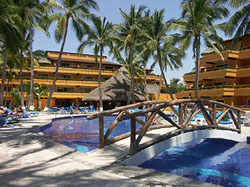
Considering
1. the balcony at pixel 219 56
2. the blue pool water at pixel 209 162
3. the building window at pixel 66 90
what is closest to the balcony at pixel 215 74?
the balcony at pixel 219 56

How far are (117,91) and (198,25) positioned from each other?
52.8 feet

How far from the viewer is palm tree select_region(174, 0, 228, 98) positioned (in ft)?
69.0

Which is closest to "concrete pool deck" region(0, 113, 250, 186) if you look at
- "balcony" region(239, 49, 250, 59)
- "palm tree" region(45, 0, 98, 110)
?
"palm tree" region(45, 0, 98, 110)

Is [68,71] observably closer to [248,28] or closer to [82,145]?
[248,28]

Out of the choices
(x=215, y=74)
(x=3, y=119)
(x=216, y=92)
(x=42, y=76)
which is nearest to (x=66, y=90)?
(x=42, y=76)

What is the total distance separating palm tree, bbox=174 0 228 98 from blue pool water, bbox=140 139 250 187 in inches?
511

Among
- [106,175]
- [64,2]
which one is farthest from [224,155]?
[64,2]

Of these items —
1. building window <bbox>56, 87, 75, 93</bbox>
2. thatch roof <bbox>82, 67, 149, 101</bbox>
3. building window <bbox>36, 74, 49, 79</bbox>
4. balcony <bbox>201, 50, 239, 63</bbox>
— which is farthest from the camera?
building window <bbox>56, 87, 75, 93</bbox>

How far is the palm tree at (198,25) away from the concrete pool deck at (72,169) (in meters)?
17.5

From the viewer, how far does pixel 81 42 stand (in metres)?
29.2

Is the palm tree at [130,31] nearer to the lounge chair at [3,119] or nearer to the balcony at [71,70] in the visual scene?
the balcony at [71,70]

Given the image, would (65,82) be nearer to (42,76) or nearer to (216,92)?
(42,76)

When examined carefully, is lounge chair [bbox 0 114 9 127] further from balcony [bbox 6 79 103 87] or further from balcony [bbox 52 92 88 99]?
balcony [bbox 6 79 103 87]

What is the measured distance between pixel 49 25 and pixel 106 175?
82.6 ft
